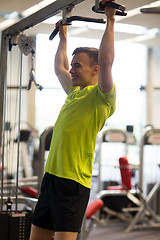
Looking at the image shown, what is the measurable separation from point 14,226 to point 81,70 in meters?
1.27

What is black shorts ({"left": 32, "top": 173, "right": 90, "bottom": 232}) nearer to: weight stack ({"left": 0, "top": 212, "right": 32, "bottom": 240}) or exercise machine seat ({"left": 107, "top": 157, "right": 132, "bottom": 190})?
weight stack ({"left": 0, "top": 212, "right": 32, "bottom": 240})

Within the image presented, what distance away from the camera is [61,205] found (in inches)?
69.1

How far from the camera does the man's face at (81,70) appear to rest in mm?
1863

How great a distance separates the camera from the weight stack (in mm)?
2609

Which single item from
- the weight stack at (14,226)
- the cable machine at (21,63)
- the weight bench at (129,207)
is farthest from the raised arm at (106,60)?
the weight bench at (129,207)

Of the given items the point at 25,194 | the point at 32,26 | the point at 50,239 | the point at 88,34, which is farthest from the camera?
the point at 25,194

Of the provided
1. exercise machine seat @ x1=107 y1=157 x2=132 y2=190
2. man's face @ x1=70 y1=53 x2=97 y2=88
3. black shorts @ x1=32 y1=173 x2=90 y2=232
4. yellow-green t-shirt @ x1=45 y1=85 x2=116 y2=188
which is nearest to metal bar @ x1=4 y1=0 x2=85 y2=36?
man's face @ x1=70 y1=53 x2=97 y2=88

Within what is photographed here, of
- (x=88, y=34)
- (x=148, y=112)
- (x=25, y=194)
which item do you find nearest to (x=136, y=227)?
(x=25, y=194)

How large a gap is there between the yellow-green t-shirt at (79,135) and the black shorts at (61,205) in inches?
1.4

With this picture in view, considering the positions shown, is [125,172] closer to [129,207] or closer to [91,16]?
[129,207]

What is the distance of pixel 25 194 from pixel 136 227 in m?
1.57

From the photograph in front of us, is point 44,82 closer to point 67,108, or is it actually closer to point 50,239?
point 67,108

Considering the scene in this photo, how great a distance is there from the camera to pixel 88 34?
112 inches

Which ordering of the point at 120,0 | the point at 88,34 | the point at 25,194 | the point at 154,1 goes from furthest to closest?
the point at 25,194 < the point at 88,34 < the point at 154,1 < the point at 120,0
